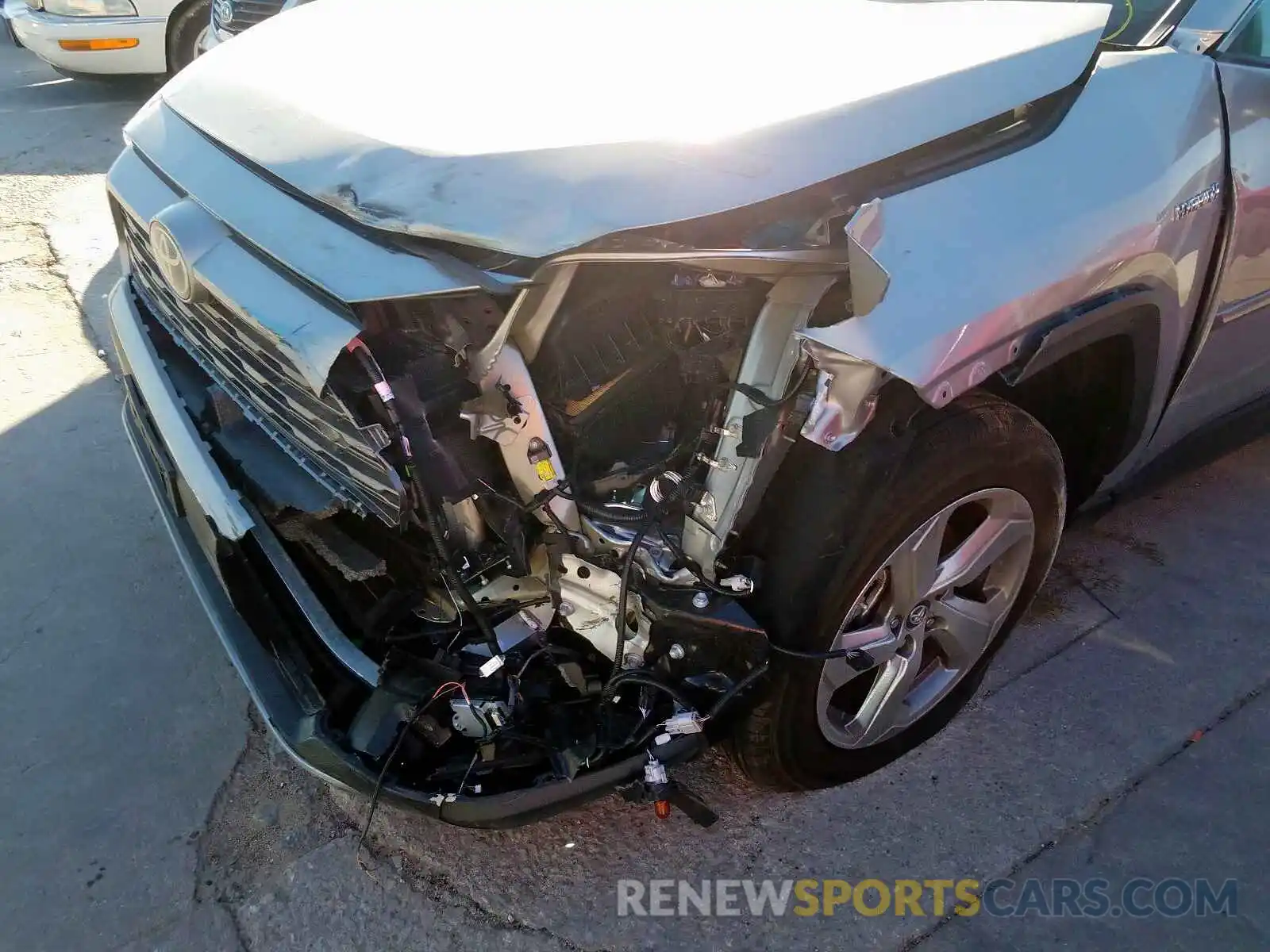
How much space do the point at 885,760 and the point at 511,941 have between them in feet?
3.23

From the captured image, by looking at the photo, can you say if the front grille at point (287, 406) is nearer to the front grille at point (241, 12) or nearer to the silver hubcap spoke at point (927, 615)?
the silver hubcap spoke at point (927, 615)

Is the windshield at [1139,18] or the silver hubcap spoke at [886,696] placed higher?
the windshield at [1139,18]

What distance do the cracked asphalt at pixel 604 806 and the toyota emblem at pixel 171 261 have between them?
3.68 feet

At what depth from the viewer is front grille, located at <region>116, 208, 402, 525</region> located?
5.61 feet

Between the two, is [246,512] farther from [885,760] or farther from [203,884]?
[885,760]

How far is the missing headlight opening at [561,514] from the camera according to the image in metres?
1.76

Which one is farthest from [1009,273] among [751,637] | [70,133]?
[70,133]

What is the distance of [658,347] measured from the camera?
6.45ft

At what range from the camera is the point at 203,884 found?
2.13 meters

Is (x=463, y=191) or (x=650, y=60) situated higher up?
(x=650, y=60)

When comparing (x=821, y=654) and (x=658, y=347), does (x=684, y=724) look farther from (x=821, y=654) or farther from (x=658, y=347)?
(x=658, y=347)

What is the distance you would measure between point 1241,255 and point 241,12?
495 cm

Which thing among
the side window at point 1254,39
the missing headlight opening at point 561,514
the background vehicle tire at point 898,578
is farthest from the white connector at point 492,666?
the side window at point 1254,39

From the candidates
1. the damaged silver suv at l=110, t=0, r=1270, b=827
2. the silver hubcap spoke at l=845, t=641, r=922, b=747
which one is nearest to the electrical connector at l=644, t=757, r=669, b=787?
the damaged silver suv at l=110, t=0, r=1270, b=827
